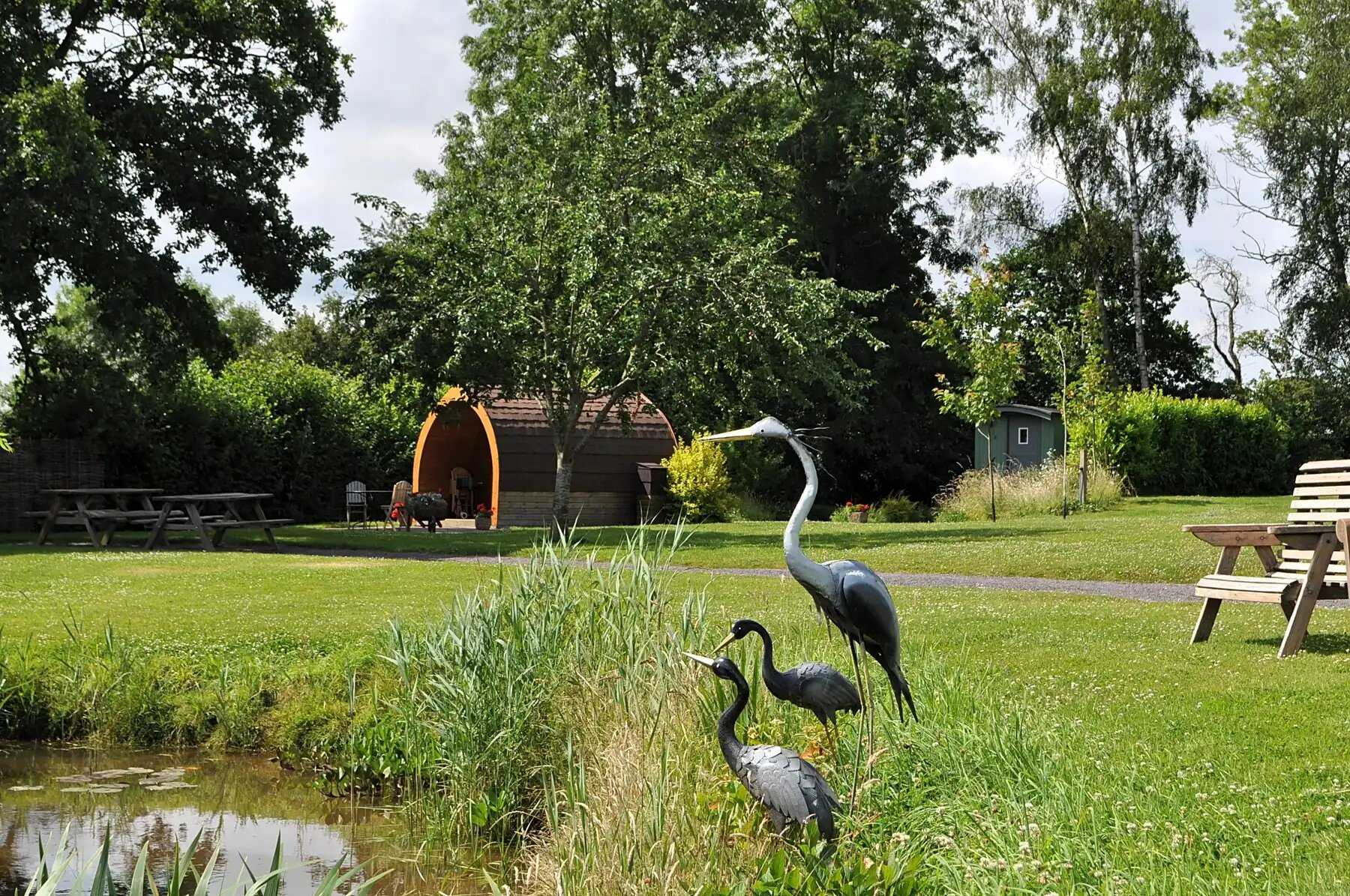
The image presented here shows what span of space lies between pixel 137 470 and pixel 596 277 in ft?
35.7

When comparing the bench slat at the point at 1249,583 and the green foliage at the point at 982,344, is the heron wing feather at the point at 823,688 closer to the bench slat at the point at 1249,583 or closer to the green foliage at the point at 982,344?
the bench slat at the point at 1249,583

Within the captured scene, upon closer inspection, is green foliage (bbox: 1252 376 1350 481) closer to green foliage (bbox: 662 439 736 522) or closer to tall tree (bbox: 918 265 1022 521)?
tall tree (bbox: 918 265 1022 521)

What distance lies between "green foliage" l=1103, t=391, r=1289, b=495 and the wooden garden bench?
18708mm

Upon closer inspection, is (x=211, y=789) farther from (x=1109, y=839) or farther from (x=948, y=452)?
(x=948, y=452)

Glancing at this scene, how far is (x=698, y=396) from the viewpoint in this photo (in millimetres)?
20984

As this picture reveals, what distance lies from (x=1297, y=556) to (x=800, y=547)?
21.6 ft

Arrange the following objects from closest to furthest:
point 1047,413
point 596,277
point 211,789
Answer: point 211,789 < point 596,277 < point 1047,413

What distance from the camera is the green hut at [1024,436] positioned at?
3409 centimetres

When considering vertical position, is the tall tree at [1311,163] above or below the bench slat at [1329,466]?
above

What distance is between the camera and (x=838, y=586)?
Answer: 4.70 meters

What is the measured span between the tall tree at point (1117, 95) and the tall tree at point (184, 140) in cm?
2068

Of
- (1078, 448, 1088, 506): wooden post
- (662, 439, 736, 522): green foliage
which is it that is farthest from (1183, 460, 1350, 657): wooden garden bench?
(662, 439, 736, 522): green foliage

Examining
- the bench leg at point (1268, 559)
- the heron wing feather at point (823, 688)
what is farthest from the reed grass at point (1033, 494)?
the heron wing feather at point (823, 688)

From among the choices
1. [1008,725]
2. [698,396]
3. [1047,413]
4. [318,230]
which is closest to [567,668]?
[1008,725]
